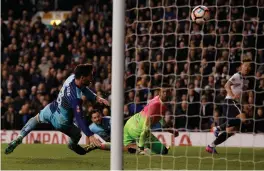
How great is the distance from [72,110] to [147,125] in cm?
133

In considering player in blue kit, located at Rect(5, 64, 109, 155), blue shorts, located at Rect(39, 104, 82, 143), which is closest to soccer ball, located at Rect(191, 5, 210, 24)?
player in blue kit, located at Rect(5, 64, 109, 155)

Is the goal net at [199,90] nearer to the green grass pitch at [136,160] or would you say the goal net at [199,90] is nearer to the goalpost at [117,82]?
the green grass pitch at [136,160]

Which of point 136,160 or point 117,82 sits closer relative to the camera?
point 117,82

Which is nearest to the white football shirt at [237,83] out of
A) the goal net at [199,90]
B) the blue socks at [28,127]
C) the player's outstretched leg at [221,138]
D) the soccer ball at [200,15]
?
the goal net at [199,90]

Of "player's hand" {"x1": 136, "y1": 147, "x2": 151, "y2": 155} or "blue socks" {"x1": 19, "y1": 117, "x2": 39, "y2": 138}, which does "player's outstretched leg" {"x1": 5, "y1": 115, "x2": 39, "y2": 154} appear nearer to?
"blue socks" {"x1": 19, "y1": 117, "x2": 39, "y2": 138}

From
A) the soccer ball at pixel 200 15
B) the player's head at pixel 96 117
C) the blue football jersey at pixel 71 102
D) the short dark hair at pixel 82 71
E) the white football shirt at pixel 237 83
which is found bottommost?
the player's head at pixel 96 117

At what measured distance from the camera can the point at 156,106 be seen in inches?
462

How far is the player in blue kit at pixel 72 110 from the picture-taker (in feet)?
39.9

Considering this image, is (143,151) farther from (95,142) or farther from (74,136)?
(74,136)

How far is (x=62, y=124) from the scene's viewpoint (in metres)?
12.6

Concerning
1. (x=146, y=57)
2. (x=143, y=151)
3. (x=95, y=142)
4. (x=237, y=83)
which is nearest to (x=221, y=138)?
(x=237, y=83)

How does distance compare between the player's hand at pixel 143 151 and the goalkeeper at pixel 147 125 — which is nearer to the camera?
the goalkeeper at pixel 147 125

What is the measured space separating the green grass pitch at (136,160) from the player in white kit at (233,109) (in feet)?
0.86

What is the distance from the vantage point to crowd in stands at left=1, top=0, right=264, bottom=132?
45.7 ft
